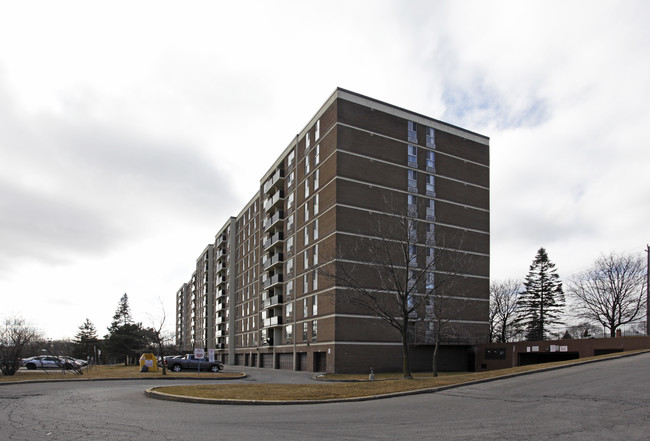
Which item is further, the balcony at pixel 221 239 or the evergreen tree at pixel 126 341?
the balcony at pixel 221 239

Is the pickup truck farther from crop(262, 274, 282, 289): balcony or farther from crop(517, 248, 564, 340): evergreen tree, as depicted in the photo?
crop(517, 248, 564, 340): evergreen tree

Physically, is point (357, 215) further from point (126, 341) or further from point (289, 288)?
point (126, 341)

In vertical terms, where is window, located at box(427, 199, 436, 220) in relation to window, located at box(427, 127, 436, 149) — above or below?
below

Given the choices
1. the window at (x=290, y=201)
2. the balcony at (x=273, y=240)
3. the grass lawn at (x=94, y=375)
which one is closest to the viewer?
the grass lawn at (x=94, y=375)

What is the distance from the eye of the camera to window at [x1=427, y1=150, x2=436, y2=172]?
172ft

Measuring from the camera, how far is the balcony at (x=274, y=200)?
62594 mm

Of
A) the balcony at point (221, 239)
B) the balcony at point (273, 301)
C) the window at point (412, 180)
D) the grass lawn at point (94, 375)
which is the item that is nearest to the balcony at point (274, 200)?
the balcony at point (273, 301)

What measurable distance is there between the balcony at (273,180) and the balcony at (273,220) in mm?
4027

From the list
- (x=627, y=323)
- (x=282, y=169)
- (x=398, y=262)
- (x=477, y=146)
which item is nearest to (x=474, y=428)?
(x=398, y=262)

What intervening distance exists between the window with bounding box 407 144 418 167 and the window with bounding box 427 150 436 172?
1.67 meters

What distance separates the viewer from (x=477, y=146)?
5666cm

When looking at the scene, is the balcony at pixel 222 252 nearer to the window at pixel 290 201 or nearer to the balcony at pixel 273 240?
the balcony at pixel 273 240

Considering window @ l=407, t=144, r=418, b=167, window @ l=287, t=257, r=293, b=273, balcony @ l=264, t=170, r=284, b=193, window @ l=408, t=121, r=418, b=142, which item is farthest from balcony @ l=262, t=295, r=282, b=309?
window @ l=408, t=121, r=418, b=142

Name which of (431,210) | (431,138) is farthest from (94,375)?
(431,138)
